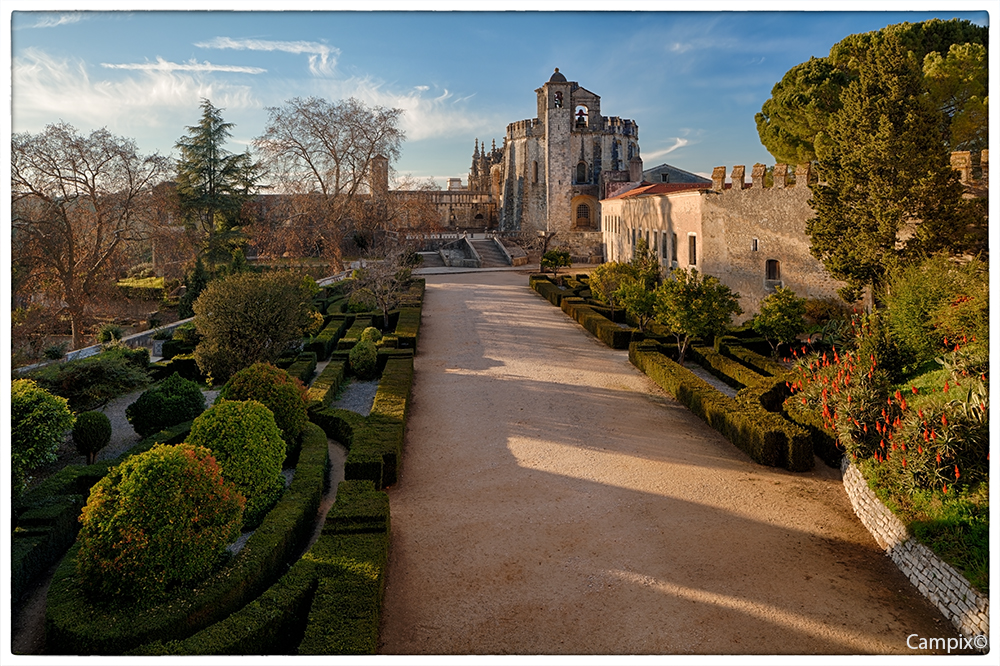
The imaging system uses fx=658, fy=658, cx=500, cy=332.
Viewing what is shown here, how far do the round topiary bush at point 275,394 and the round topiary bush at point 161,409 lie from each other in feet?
4.08

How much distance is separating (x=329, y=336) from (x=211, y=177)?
28.2 meters

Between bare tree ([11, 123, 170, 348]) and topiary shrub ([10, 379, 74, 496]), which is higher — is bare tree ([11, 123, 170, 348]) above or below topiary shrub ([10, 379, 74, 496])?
above

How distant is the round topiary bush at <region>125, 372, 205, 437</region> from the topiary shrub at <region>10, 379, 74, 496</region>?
67.8 inches

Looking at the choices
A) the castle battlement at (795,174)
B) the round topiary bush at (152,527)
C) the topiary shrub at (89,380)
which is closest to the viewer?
the round topiary bush at (152,527)

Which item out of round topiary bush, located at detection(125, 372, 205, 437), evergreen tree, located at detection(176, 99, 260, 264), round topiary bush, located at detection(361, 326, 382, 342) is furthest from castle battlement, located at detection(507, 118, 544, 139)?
round topiary bush, located at detection(125, 372, 205, 437)

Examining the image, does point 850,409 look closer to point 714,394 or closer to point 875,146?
point 714,394

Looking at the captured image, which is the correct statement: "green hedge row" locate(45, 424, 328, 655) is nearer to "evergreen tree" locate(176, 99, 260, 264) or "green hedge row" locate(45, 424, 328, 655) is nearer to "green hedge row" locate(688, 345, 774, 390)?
"green hedge row" locate(688, 345, 774, 390)

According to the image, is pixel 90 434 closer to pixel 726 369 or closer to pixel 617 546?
pixel 617 546

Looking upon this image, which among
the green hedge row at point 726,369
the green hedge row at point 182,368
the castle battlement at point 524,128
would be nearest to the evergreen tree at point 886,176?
the green hedge row at point 726,369

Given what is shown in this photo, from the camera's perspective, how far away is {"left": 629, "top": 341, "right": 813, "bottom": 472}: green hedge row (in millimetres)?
9289

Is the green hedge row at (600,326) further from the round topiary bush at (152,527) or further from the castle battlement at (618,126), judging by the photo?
the castle battlement at (618,126)

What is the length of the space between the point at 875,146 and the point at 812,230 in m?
2.75

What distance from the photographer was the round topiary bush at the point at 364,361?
601 inches

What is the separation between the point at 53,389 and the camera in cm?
1177
